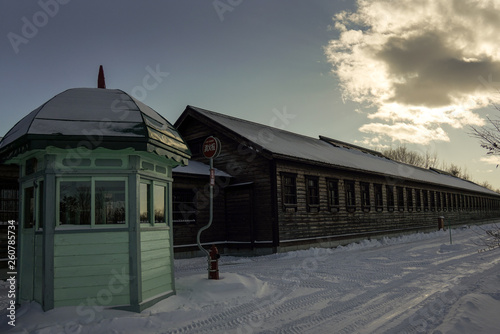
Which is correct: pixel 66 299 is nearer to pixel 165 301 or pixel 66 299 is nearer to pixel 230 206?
pixel 165 301

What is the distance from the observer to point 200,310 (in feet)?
21.9

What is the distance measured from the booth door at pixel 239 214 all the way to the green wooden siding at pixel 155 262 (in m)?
9.49

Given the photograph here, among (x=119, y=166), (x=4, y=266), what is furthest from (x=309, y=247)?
(x=119, y=166)

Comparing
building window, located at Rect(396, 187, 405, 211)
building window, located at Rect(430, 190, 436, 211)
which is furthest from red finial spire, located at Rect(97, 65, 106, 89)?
building window, located at Rect(430, 190, 436, 211)

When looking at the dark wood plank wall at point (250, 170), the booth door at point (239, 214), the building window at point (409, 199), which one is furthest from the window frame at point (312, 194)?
the building window at point (409, 199)

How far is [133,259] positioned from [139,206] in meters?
0.88

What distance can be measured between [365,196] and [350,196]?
1.95 meters

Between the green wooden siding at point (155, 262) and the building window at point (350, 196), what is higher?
the building window at point (350, 196)

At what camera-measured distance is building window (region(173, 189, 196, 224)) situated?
16.3 meters

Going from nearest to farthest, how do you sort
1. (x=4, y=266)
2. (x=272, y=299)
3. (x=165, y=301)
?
(x=165, y=301), (x=272, y=299), (x=4, y=266)

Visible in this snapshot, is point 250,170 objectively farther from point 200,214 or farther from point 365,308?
point 365,308

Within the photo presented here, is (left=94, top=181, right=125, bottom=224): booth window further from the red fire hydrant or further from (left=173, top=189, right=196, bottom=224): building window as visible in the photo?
(left=173, top=189, right=196, bottom=224): building window

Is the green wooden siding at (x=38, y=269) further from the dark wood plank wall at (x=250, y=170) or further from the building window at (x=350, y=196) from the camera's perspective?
the building window at (x=350, y=196)

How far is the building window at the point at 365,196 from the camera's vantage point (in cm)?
2306
